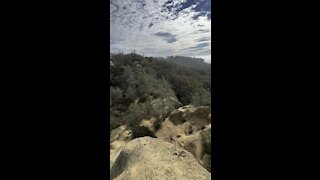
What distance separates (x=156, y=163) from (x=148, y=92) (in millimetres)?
9112

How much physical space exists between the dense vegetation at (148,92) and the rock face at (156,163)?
13.3ft

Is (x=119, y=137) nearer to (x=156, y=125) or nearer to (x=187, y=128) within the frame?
(x=156, y=125)

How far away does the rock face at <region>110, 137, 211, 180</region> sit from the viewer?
3.08 meters

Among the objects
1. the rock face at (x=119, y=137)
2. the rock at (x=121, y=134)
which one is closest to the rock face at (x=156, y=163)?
the rock face at (x=119, y=137)


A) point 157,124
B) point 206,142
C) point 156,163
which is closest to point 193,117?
point 157,124

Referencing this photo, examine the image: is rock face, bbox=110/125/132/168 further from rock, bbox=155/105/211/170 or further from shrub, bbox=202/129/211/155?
shrub, bbox=202/129/211/155

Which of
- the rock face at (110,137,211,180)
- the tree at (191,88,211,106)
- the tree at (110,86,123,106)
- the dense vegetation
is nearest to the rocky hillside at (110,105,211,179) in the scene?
the rock face at (110,137,211,180)

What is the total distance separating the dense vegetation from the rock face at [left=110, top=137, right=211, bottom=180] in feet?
13.3

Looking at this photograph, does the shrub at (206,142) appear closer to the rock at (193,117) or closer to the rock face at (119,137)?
the rock at (193,117)

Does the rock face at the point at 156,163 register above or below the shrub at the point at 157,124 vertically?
above

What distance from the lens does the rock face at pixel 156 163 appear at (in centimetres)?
308
